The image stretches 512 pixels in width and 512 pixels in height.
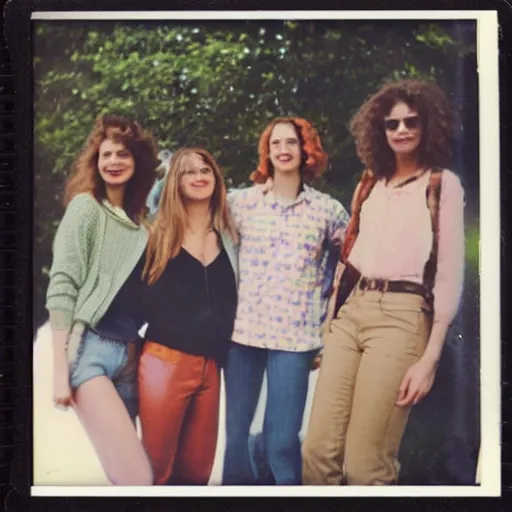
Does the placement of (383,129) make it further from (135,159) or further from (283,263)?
(135,159)

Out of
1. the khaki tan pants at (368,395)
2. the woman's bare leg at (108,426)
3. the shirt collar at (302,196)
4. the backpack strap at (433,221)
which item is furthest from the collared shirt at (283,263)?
the woman's bare leg at (108,426)

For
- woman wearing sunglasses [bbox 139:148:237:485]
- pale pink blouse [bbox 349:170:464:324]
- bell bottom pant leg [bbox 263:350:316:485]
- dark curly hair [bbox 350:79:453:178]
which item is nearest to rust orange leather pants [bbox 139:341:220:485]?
woman wearing sunglasses [bbox 139:148:237:485]

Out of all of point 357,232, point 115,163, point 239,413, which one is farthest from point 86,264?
point 357,232

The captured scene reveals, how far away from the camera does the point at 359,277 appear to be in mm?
1472

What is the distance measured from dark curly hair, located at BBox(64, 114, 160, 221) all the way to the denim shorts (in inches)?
12.2

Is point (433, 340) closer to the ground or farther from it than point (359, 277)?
closer to the ground

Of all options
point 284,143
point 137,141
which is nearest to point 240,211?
point 284,143

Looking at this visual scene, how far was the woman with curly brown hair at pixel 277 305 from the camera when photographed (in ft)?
4.81

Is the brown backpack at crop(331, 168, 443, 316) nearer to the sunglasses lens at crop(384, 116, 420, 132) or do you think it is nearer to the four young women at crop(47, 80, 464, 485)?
the four young women at crop(47, 80, 464, 485)

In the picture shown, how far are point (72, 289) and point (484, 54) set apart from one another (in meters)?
1.13

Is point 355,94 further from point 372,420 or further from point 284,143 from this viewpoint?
point 372,420

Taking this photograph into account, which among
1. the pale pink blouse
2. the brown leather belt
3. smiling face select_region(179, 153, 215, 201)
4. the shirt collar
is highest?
smiling face select_region(179, 153, 215, 201)

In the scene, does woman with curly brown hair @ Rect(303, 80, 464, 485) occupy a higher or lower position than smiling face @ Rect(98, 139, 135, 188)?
lower

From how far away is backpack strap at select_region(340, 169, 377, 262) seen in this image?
58.2 inches
